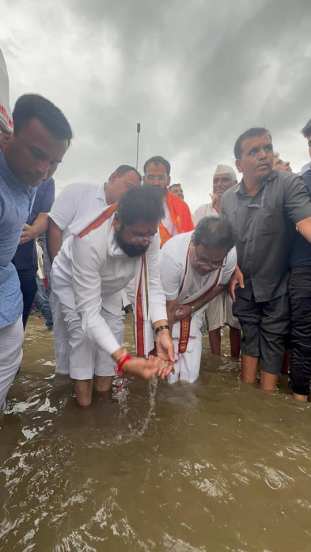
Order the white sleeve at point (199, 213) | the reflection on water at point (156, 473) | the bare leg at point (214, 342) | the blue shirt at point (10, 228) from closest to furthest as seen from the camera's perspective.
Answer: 1. the reflection on water at point (156, 473)
2. the blue shirt at point (10, 228)
3. the bare leg at point (214, 342)
4. the white sleeve at point (199, 213)

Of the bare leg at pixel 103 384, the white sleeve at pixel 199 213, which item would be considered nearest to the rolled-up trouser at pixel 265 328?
the bare leg at pixel 103 384

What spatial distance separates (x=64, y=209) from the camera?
2969 millimetres

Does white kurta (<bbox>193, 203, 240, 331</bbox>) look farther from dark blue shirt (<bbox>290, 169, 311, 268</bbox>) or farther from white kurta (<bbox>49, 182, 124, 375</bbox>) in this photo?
white kurta (<bbox>49, 182, 124, 375</bbox>)

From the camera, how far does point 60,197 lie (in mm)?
3008

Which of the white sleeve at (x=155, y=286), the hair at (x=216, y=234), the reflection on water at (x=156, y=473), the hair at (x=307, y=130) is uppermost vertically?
the hair at (x=307, y=130)

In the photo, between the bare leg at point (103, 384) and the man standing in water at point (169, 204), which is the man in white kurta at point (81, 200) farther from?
the man standing in water at point (169, 204)

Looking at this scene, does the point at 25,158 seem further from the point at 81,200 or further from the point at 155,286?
the point at 81,200

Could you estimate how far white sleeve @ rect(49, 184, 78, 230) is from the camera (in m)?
2.96

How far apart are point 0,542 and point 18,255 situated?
6.45 feet

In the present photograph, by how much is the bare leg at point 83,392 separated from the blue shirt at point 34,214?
41.5 inches

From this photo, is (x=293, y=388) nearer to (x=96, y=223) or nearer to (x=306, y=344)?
(x=306, y=344)

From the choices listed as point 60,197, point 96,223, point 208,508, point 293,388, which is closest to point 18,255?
point 60,197

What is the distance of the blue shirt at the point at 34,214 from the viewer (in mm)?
2750

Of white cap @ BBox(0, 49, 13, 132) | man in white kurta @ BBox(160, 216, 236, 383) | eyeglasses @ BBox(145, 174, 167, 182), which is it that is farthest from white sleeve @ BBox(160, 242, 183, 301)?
white cap @ BBox(0, 49, 13, 132)
